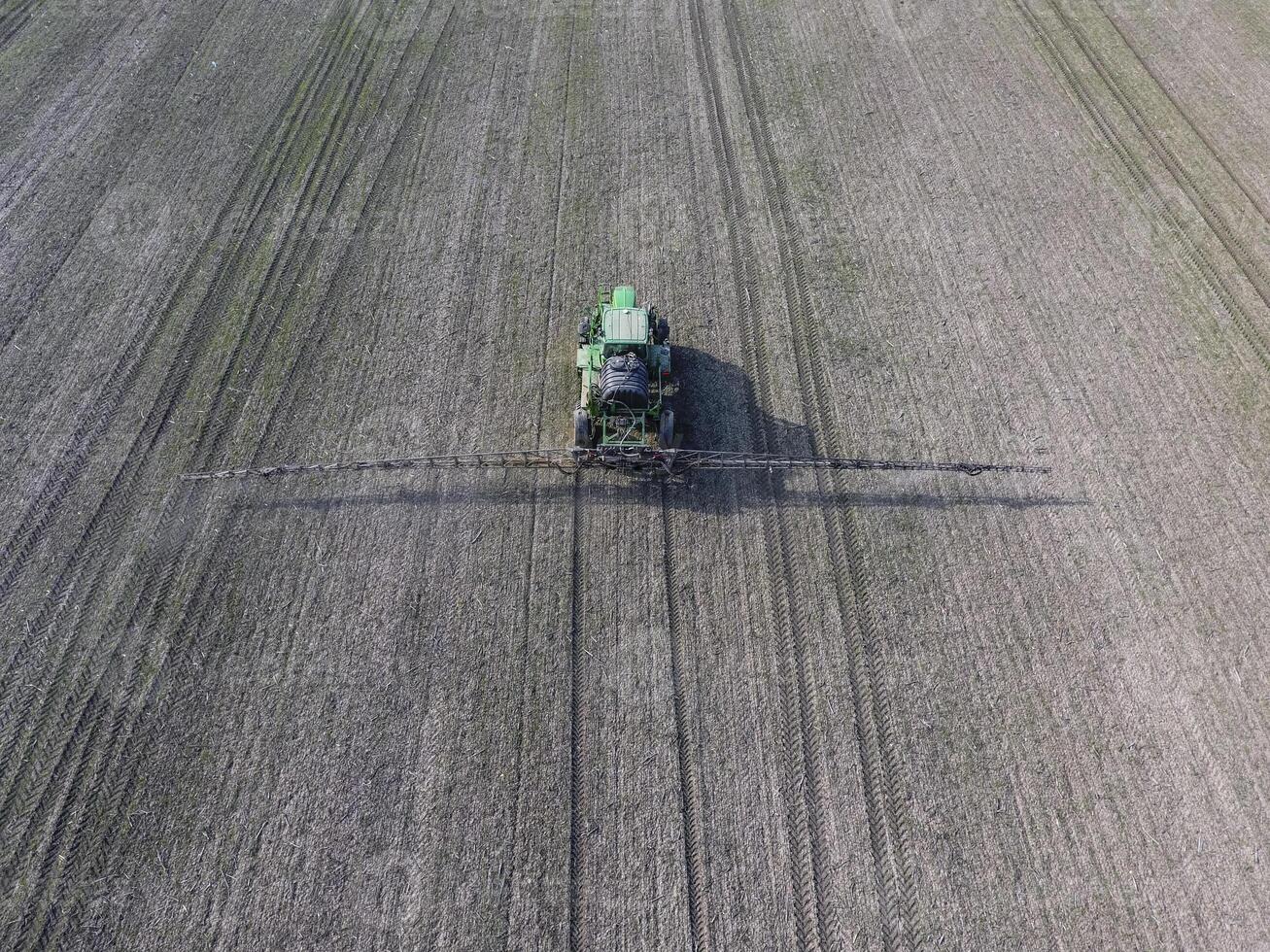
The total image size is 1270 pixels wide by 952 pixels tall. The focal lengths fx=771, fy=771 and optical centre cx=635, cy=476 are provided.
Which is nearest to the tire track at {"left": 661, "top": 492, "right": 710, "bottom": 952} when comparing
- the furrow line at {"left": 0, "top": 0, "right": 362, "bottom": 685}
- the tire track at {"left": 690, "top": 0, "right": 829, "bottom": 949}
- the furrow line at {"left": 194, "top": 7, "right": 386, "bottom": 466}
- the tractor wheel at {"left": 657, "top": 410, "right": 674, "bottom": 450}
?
the tire track at {"left": 690, "top": 0, "right": 829, "bottom": 949}

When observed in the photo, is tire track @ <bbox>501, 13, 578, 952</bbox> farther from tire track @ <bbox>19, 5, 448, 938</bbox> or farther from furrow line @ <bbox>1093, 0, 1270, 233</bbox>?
furrow line @ <bbox>1093, 0, 1270, 233</bbox>

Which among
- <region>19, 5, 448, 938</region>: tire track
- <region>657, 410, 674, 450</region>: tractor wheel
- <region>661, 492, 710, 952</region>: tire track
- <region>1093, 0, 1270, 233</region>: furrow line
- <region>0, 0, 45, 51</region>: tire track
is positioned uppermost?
<region>0, 0, 45, 51</region>: tire track

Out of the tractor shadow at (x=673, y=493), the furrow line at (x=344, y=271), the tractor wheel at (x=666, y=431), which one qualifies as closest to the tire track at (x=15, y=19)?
the furrow line at (x=344, y=271)

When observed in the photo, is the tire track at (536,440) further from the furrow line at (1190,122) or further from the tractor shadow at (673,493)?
the furrow line at (1190,122)

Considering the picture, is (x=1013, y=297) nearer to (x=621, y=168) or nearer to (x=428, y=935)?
(x=621, y=168)

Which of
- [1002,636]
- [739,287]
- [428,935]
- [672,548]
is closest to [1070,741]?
[1002,636]

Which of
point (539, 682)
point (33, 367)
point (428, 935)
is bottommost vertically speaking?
point (428, 935)
